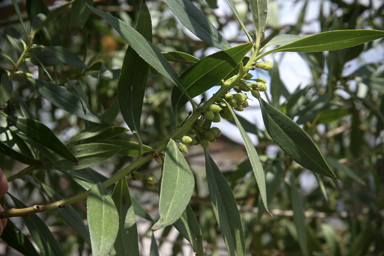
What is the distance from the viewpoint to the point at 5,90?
0.62 metres

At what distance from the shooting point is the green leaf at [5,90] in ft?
2.00

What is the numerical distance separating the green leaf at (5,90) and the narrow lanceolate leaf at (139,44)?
0.80 feet

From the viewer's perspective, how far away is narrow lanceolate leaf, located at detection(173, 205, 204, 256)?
0.55m

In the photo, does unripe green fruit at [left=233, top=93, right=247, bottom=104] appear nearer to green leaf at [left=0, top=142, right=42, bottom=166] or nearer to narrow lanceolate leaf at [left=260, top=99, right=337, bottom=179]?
narrow lanceolate leaf at [left=260, top=99, right=337, bottom=179]

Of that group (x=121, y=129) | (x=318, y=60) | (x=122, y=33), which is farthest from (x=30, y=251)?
(x=318, y=60)

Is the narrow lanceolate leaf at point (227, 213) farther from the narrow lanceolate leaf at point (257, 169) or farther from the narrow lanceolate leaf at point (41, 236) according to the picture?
the narrow lanceolate leaf at point (41, 236)

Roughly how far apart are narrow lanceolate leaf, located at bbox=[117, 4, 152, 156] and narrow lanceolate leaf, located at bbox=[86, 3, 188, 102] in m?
0.03

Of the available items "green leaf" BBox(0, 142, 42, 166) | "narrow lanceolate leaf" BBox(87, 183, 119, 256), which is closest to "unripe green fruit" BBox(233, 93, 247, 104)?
"narrow lanceolate leaf" BBox(87, 183, 119, 256)

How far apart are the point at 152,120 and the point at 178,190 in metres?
1.39

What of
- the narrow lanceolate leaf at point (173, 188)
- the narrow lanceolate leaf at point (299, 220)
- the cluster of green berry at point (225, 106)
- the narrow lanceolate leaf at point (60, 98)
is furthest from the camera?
the narrow lanceolate leaf at point (299, 220)

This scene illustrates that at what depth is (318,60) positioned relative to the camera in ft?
3.81

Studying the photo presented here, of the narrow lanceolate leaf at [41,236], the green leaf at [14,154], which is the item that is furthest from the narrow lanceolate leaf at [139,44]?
the narrow lanceolate leaf at [41,236]

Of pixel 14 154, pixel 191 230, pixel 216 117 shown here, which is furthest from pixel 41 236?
pixel 216 117

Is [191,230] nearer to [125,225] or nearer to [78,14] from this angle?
[125,225]
